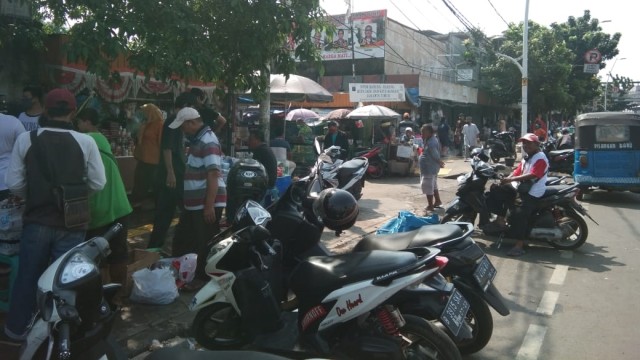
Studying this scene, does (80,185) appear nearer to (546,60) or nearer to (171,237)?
(171,237)

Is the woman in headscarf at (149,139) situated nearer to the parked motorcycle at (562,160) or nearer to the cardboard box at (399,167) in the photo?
the cardboard box at (399,167)

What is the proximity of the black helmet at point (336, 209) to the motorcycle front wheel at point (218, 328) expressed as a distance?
0.93 metres

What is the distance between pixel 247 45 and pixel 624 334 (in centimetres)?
509

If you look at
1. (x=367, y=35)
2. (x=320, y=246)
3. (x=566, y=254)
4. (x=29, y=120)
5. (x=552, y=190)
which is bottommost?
(x=566, y=254)

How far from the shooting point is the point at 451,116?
3247 cm

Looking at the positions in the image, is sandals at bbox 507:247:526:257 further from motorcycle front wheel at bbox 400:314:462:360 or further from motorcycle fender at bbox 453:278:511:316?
motorcycle front wheel at bbox 400:314:462:360

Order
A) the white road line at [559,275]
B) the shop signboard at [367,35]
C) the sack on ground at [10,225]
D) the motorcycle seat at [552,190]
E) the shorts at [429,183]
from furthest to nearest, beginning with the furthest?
the shop signboard at [367,35] → the shorts at [429,183] → the motorcycle seat at [552,190] → the white road line at [559,275] → the sack on ground at [10,225]

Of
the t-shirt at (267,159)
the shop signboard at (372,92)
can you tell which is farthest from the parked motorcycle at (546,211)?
the shop signboard at (372,92)

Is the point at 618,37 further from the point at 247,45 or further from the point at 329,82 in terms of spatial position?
the point at 247,45

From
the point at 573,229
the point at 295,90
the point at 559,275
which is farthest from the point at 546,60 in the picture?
the point at 559,275

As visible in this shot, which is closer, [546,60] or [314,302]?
[314,302]

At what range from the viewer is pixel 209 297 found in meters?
3.53

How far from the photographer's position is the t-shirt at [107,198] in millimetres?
4094

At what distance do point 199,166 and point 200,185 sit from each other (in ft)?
0.60
